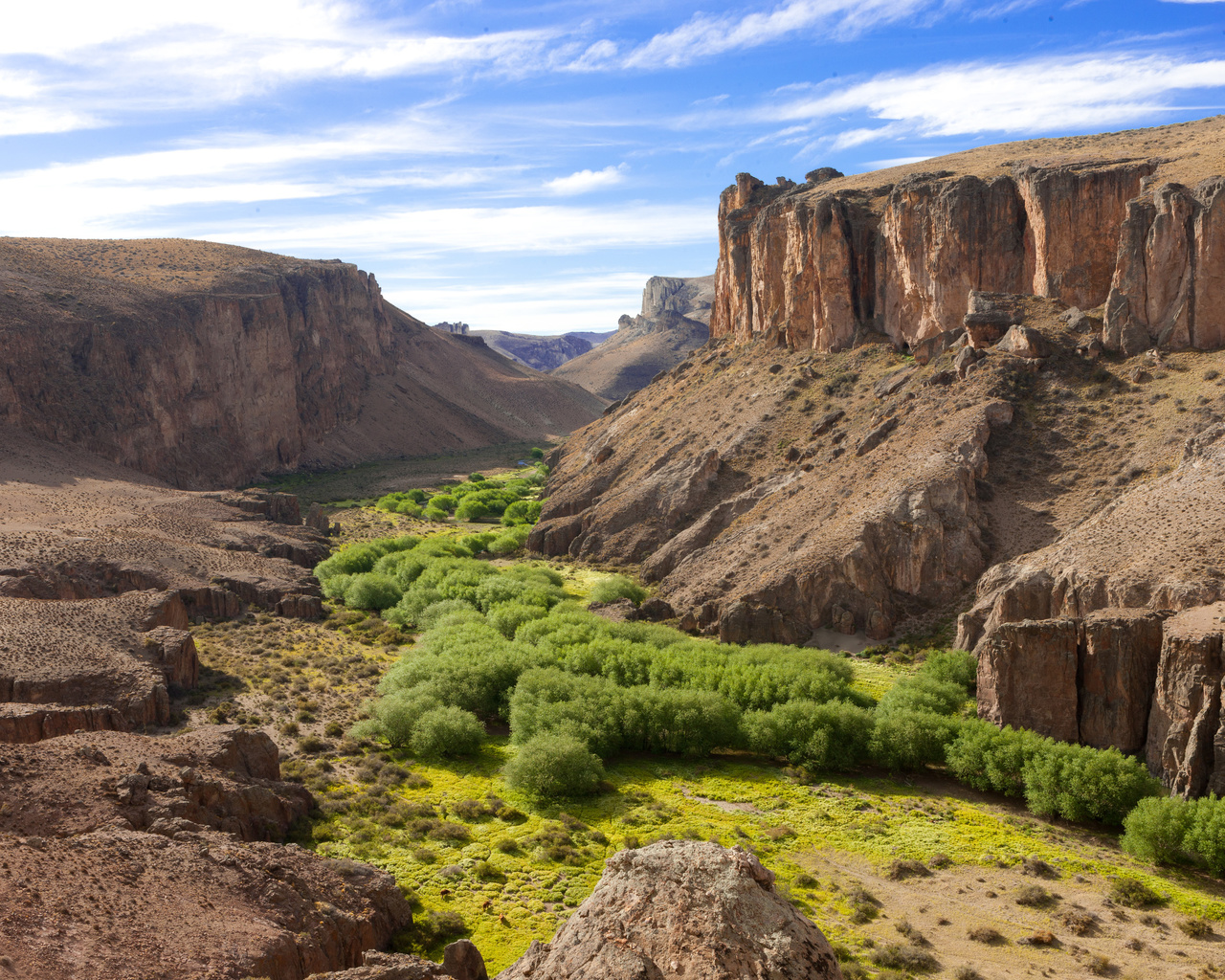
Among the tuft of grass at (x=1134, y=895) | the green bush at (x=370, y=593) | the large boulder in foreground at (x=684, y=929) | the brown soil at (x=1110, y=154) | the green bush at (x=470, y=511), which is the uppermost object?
the brown soil at (x=1110, y=154)

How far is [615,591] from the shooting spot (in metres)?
53.7

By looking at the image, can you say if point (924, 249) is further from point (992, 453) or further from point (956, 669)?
point (956, 669)

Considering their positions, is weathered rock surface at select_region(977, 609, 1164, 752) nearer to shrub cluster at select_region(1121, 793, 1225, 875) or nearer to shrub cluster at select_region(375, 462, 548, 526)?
shrub cluster at select_region(1121, 793, 1225, 875)

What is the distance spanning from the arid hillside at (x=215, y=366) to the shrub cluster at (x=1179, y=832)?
90.7m

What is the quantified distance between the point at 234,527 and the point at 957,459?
50.9 metres

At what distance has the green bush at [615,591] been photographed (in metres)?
53.3

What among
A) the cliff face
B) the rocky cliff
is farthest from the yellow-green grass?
the cliff face

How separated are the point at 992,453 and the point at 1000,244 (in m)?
18.7

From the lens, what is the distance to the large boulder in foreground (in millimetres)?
14844

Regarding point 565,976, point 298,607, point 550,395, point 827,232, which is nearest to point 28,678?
point 298,607

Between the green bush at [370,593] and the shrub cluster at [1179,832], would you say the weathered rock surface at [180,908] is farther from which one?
the green bush at [370,593]

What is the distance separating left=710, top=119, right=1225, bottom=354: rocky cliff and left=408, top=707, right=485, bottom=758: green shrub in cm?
4138

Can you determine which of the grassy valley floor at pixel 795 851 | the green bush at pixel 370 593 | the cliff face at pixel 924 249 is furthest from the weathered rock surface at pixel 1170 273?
the green bush at pixel 370 593

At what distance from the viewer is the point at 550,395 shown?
596 feet
